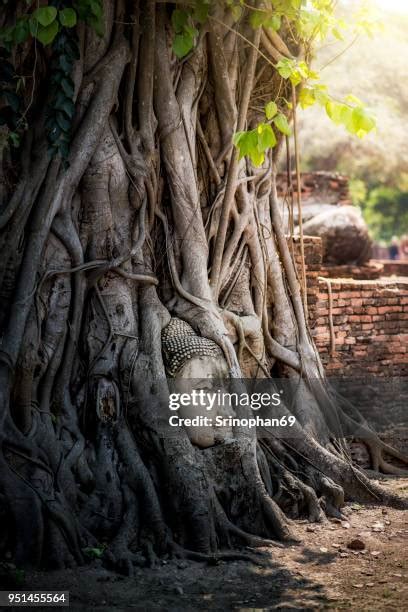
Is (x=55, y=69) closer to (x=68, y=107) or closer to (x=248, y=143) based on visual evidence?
(x=68, y=107)

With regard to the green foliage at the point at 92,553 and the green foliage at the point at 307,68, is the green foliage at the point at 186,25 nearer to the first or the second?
the green foliage at the point at 307,68

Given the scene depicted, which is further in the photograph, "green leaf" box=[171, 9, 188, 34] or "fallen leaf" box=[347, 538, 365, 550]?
"green leaf" box=[171, 9, 188, 34]

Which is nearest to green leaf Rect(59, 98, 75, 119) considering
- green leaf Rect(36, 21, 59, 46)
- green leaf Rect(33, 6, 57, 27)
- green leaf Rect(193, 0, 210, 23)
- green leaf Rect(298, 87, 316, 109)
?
green leaf Rect(36, 21, 59, 46)

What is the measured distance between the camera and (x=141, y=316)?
5.09 m

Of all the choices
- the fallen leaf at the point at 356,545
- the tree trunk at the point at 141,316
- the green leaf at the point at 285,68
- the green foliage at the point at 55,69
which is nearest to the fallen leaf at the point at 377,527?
the tree trunk at the point at 141,316

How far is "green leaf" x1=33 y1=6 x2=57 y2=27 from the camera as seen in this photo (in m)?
4.38

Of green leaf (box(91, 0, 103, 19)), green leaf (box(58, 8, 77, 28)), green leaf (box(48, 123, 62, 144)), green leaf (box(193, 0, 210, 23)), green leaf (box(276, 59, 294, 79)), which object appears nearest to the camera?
green leaf (box(58, 8, 77, 28))

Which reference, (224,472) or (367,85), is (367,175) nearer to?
(367,85)

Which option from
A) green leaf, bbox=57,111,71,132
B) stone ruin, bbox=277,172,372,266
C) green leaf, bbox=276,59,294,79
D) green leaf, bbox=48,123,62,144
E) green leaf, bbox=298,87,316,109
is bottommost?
green leaf, bbox=48,123,62,144

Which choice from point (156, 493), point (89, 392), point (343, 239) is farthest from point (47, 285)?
point (343, 239)

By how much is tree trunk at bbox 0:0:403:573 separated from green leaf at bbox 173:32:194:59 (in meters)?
0.22

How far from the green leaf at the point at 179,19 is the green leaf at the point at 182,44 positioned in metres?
0.11

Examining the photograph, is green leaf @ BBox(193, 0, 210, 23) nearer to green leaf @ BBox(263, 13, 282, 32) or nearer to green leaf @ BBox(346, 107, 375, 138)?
green leaf @ BBox(263, 13, 282, 32)

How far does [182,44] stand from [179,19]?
0.64 ft
